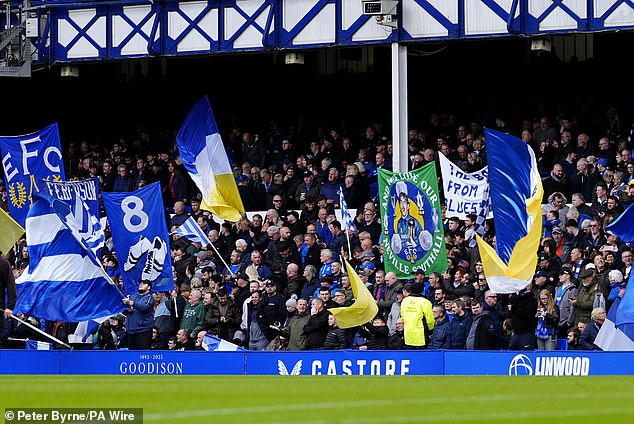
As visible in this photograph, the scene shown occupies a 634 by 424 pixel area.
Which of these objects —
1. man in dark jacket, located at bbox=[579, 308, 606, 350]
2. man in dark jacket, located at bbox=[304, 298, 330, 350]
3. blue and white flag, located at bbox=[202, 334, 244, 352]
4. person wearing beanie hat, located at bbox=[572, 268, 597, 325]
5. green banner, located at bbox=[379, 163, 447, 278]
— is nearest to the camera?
man in dark jacket, located at bbox=[579, 308, 606, 350]

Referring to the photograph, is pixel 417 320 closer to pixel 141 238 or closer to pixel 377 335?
pixel 377 335

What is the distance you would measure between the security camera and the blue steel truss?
32cm

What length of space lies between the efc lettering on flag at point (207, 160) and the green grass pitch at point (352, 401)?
1165cm

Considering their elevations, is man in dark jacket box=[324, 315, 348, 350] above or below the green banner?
below

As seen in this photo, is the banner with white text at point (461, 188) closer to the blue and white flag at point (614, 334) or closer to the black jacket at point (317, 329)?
the black jacket at point (317, 329)

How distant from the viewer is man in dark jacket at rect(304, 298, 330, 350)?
947 inches

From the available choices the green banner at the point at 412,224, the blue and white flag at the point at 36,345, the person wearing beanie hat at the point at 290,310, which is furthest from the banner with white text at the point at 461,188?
the blue and white flag at the point at 36,345

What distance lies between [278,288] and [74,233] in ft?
11.7

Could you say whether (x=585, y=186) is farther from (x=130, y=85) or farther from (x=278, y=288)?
(x=130, y=85)

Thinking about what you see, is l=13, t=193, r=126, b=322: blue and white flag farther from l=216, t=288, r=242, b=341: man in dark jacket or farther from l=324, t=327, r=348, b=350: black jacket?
l=324, t=327, r=348, b=350: black jacket

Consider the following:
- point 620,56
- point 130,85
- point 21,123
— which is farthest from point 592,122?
point 21,123

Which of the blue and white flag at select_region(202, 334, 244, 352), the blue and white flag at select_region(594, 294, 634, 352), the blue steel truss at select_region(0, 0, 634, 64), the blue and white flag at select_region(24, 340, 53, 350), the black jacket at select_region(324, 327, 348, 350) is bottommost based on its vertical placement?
the blue and white flag at select_region(24, 340, 53, 350)

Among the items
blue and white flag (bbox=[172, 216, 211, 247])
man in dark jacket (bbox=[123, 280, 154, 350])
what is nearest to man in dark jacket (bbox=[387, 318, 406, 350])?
man in dark jacket (bbox=[123, 280, 154, 350])

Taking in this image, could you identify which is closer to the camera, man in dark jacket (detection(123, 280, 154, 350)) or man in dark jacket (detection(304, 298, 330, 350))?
man in dark jacket (detection(304, 298, 330, 350))
